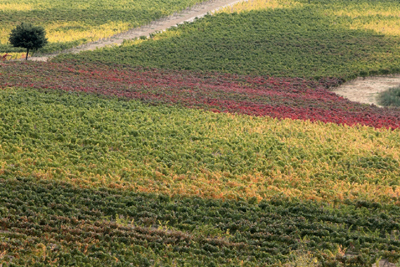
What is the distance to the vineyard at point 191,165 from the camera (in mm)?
15453

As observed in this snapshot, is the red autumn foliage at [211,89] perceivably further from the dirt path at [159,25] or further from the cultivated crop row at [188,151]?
the dirt path at [159,25]

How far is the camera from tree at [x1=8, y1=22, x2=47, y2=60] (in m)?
38.4

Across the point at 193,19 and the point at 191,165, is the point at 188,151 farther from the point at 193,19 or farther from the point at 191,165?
the point at 193,19

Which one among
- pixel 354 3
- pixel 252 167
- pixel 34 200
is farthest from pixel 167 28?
pixel 34 200

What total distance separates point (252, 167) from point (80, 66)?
68.7 feet

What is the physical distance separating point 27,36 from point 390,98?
2865 centimetres

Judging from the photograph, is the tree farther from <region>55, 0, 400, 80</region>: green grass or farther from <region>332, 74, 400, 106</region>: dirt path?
<region>332, 74, 400, 106</region>: dirt path

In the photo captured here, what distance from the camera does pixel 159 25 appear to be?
54562mm

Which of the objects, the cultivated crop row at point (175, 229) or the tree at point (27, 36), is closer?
the cultivated crop row at point (175, 229)

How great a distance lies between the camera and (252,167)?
21547mm

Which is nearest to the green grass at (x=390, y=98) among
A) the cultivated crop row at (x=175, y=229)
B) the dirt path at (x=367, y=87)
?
the dirt path at (x=367, y=87)

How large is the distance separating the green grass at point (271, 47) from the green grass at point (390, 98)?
4412 millimetres

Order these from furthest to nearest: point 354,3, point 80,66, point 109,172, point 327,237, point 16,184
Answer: point 354,3 < point 80,66 < point 109,172 < point 16,184 < point 327,237

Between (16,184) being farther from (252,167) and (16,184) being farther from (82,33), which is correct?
(82,33)
